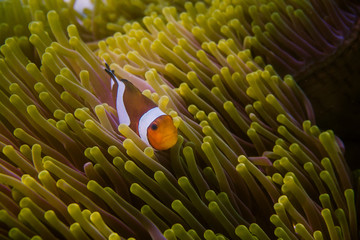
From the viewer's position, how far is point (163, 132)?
39.8 inches

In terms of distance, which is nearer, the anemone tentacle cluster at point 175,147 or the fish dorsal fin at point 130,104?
the anemone tentacle cluster at point 175,147

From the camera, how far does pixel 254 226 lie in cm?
93

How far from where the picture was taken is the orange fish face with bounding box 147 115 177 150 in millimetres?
1013

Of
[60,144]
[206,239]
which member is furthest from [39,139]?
[206,239]

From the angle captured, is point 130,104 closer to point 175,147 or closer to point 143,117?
point 143,117

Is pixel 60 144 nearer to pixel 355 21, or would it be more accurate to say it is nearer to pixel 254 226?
pixel 254 226

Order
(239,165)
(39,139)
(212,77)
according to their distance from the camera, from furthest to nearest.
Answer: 1. (212,77)
2. (39,139)
3. (239,165)

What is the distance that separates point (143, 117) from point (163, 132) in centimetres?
12

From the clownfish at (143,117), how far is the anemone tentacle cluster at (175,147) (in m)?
0.04

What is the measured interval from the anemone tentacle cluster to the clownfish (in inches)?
1.5

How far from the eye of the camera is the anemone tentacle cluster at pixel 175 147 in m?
0.96

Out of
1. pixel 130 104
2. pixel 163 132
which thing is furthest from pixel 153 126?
pixel 130 104

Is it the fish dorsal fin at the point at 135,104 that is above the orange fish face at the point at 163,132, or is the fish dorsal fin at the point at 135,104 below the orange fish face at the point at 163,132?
Answer: above

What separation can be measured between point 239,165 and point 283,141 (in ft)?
0.76
